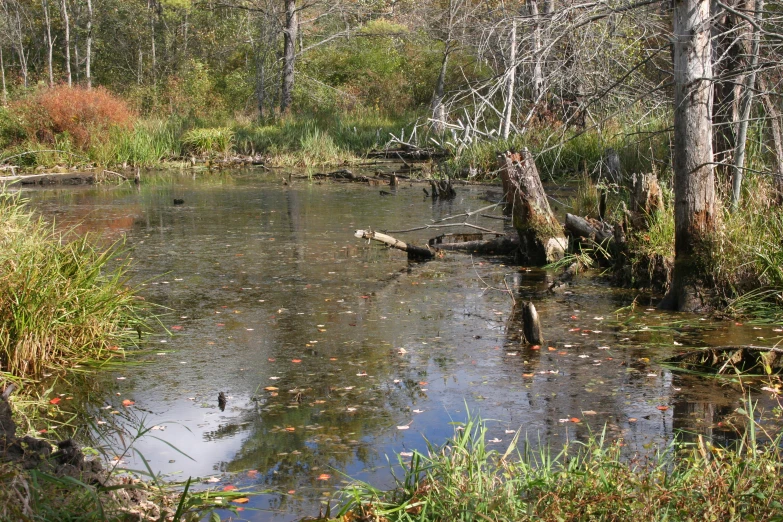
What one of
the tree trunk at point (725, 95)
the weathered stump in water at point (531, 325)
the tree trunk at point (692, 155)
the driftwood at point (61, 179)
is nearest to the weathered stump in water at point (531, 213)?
the tree trunk at point (725, 95)

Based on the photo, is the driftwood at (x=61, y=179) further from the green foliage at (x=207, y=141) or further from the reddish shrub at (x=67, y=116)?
the green foliage at (x=207, y=141)

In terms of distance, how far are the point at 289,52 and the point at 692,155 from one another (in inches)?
967

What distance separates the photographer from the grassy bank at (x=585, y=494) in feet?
10.9

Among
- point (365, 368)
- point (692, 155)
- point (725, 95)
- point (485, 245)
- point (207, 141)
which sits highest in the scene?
point (207, 141)

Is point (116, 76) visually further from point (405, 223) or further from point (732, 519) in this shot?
point (732, 519)

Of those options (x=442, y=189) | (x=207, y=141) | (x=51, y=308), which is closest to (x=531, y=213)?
A: (x=51, y=308)

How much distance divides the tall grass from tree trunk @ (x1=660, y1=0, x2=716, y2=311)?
15.1 ft

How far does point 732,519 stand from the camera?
3.23m

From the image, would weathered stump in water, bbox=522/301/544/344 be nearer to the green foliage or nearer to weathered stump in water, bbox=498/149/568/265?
weathered stump in water, bbox=498/149/568/265

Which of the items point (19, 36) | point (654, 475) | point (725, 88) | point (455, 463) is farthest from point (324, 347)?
point (19, 36)

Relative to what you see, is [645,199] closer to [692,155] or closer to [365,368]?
[692,155]

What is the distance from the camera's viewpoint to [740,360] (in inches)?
229

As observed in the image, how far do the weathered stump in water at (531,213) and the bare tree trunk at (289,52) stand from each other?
2026cm

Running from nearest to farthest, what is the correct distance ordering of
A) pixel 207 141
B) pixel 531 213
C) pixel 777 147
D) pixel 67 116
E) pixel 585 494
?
pixel 585 494, pixel 777 147, pixel 531 213, pixel 67 116, pixel 207 141
